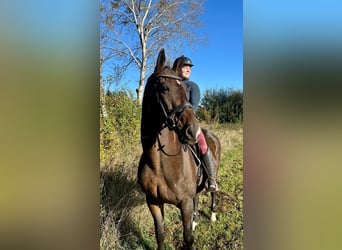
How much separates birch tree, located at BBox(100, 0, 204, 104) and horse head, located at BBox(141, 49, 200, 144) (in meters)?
0.20

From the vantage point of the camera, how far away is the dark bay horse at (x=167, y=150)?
1.76 metres

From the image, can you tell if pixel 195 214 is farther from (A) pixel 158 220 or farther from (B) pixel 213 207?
(A) pixel 158 220

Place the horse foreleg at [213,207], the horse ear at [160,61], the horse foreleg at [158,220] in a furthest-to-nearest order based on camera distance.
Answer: the horse foreleg at [213,207] < the horse foreleg at [158,220] < the horse ear at [160,61]

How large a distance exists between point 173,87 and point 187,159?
1.70ft

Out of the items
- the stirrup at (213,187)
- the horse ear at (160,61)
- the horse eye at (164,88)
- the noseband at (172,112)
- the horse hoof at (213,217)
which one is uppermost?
the horse ear at (160,61)

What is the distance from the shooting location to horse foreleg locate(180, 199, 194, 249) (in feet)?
6.46

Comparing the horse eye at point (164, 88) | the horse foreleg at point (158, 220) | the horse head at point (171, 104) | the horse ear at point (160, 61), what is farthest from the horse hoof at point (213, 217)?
the horse ear at point (160, 61)

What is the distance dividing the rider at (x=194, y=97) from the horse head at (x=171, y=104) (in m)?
0.14

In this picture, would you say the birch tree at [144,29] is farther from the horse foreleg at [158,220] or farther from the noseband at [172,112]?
the horse foreleg at [158,220]

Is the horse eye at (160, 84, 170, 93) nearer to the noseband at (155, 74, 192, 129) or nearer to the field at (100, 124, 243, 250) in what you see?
the noseband at (155, 74, 192, 129)

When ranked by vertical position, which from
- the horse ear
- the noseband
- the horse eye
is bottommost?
the noseband

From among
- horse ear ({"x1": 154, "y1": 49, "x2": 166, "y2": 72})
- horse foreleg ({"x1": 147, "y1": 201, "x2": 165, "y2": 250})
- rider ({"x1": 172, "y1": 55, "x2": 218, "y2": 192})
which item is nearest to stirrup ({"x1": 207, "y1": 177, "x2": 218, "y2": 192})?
rider ({"x1": 172, "y1": 55, "x2": 218, "y2": 192})

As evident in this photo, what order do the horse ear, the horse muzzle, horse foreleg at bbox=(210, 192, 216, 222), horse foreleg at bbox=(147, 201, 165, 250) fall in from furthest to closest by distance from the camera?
horse foreleg at bbox=(210, 192, 216, 222) → horse foreleg at bbox=(147, 201, 165, 250) → the horse ear → the horse muzzle

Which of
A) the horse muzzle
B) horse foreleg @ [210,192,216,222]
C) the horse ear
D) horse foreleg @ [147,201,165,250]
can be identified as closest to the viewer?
the horse muzzle
